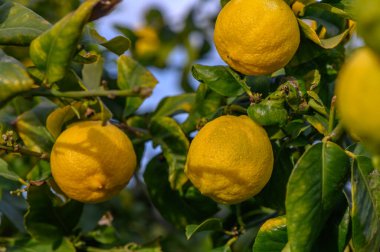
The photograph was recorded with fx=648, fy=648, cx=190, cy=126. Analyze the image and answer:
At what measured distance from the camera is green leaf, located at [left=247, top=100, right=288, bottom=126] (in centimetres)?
113

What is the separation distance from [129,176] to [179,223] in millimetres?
323

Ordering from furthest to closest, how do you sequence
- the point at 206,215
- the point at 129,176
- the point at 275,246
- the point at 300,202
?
the point at 206,215, the point at 129,176, the point at 275,246, the point at 300,202

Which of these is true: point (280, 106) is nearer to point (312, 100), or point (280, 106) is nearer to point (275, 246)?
point (312, 100)

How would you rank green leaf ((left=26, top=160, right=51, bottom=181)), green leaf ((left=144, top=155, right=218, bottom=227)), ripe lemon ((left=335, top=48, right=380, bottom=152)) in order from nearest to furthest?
ripe lemon ((left=335, top=48, right=380, bottom=152)) → green leaf ((left=26, top=160, right=51, bottom=181)) → green leaf ((left=144, top=155, right=218, bottom=227))

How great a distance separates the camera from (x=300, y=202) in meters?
1.00

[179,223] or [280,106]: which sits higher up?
[280,106]

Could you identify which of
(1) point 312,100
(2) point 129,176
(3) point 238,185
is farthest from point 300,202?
(2) point 129,176

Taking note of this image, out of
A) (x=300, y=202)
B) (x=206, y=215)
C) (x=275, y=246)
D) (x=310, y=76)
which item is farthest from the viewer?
(x=206, y=215)

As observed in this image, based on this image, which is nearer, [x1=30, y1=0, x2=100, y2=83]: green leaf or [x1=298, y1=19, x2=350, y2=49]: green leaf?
[x1=30, y1=0, x2=100, y2=83]: green leaf

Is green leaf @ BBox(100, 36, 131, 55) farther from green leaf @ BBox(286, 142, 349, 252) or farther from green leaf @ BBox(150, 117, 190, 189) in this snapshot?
green leaf @ BBox(286, 142, 349, 252)

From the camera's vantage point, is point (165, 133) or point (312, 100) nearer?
point (312, 100)

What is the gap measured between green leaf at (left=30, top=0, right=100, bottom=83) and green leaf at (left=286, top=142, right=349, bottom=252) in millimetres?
393

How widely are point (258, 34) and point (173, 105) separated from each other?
565mm

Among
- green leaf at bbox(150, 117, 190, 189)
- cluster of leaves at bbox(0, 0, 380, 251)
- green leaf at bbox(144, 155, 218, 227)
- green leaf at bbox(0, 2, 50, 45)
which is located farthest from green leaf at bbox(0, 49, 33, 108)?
green leaf at bbox(144, 155, 218, 227)
